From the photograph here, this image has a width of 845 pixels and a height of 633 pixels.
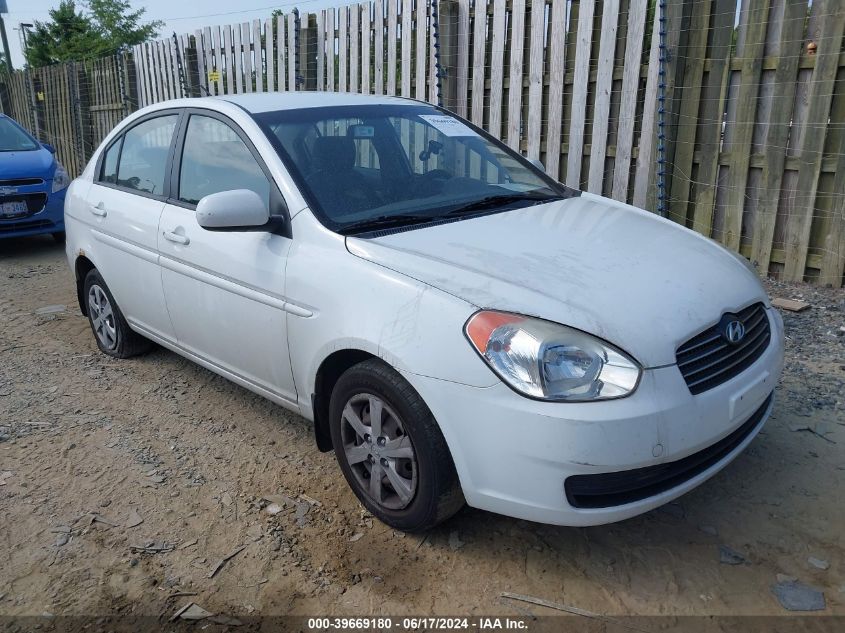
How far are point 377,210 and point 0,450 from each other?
238 cm

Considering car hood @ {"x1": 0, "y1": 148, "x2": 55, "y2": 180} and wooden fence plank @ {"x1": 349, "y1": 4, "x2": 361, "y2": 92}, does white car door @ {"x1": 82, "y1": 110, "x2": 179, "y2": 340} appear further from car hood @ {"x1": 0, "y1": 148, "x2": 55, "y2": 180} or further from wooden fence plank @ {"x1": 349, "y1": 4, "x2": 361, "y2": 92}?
wooden fence plank @ {"x1": 349, "y1": 4, "x2": 361, "y2": 92}

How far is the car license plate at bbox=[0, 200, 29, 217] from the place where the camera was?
785 centimetres

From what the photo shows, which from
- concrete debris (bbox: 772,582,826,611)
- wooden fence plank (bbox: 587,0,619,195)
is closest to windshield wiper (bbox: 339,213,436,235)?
concrete debris (bbox: 772,582,826,611)

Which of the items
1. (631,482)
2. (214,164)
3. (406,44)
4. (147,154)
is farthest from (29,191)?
(631,482)

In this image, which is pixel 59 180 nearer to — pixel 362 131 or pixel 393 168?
pixel 362 131

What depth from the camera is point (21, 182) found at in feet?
26.1

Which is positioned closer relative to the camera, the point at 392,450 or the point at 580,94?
the point at 392,450

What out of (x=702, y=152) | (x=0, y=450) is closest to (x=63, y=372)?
(x=0, y=450)

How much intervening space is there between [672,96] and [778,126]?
88cm

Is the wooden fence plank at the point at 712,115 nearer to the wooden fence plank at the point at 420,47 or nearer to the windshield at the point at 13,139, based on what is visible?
the wooden fence plank at the point at 420,47

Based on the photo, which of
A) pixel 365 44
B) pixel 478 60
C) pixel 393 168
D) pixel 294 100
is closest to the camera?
pixel 393 168

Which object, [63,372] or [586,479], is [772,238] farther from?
[63,372]

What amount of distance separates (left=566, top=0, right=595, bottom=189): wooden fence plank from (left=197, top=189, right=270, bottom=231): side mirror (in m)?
4.13

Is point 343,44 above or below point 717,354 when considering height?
above
